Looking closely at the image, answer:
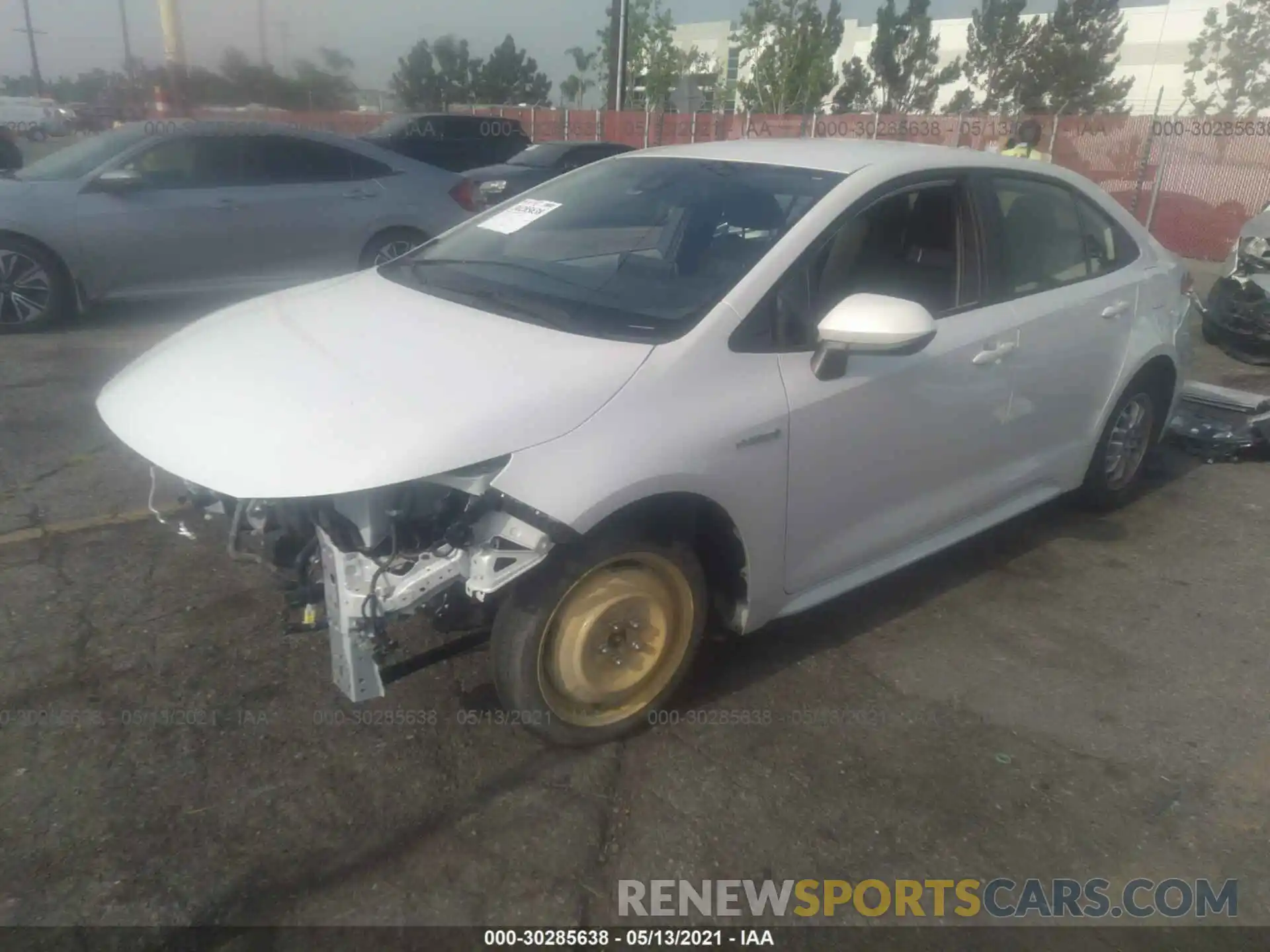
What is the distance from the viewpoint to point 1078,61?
1435 inches

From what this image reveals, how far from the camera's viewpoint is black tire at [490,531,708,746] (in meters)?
2.62

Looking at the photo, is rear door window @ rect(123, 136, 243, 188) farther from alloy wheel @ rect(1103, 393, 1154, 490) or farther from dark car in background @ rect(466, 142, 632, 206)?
alloy wheel @ rect(1103, 393, 1154, 490)

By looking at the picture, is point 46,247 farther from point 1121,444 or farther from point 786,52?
point 786,52

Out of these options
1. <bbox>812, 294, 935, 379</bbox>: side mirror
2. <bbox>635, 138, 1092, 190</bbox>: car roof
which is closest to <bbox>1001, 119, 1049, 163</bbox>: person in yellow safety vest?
<bbox>635, 138, 1092, 190</bbox>: car roof

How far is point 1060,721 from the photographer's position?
3.18 metres

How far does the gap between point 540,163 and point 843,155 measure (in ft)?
36.9

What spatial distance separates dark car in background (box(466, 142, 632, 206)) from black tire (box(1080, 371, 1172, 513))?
910 centimetres

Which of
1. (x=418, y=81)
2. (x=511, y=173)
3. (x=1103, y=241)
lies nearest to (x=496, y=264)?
(x=1103, y=241)

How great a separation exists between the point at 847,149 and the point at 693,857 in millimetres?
2552

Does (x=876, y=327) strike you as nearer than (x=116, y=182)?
Yes

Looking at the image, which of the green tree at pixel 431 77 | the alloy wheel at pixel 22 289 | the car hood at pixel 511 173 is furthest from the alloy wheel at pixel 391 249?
the green tree at pixel 431 77

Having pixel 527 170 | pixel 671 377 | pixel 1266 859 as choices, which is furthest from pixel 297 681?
pixel 527 170

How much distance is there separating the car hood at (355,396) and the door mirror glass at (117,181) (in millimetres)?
5084

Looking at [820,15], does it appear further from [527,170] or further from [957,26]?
[527,170]
